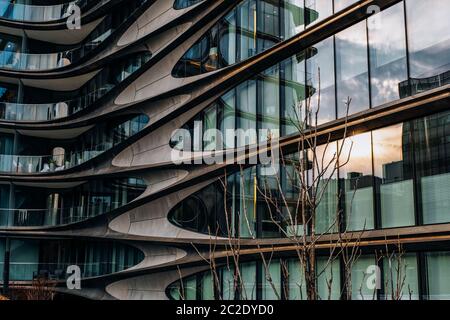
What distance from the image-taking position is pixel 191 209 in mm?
24891

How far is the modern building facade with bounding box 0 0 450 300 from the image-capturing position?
560 inches

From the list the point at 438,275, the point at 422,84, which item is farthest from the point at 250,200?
the point at 438,275

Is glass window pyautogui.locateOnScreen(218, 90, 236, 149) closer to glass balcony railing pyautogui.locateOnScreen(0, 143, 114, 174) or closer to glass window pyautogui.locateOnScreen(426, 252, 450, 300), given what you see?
glass window pyautogui.locateOnScreen(426, 252, 450, 300)

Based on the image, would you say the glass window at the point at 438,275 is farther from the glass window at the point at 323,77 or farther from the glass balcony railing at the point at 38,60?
the glass balcony railing at the point at 38,60

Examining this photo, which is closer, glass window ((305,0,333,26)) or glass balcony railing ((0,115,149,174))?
glass window ((305,0,333,26))

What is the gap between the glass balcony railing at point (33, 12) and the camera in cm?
3784

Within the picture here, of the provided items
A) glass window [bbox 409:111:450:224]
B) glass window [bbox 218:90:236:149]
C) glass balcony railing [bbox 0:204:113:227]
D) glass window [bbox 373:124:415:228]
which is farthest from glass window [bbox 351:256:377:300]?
glass balcony railing [bbox 0:204:113:227]

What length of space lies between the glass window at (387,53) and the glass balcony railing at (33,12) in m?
26.3

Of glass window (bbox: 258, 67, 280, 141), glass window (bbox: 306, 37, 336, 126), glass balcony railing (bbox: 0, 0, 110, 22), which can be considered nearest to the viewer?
glass window (bbox: 306, 37, 336, 126)

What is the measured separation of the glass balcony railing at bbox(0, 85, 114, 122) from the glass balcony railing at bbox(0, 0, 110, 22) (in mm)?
5807

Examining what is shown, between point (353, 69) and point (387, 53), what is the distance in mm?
1409

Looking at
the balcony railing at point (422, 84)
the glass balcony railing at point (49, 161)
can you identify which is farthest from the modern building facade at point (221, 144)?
the glass balcony railing at point (49, 161)
